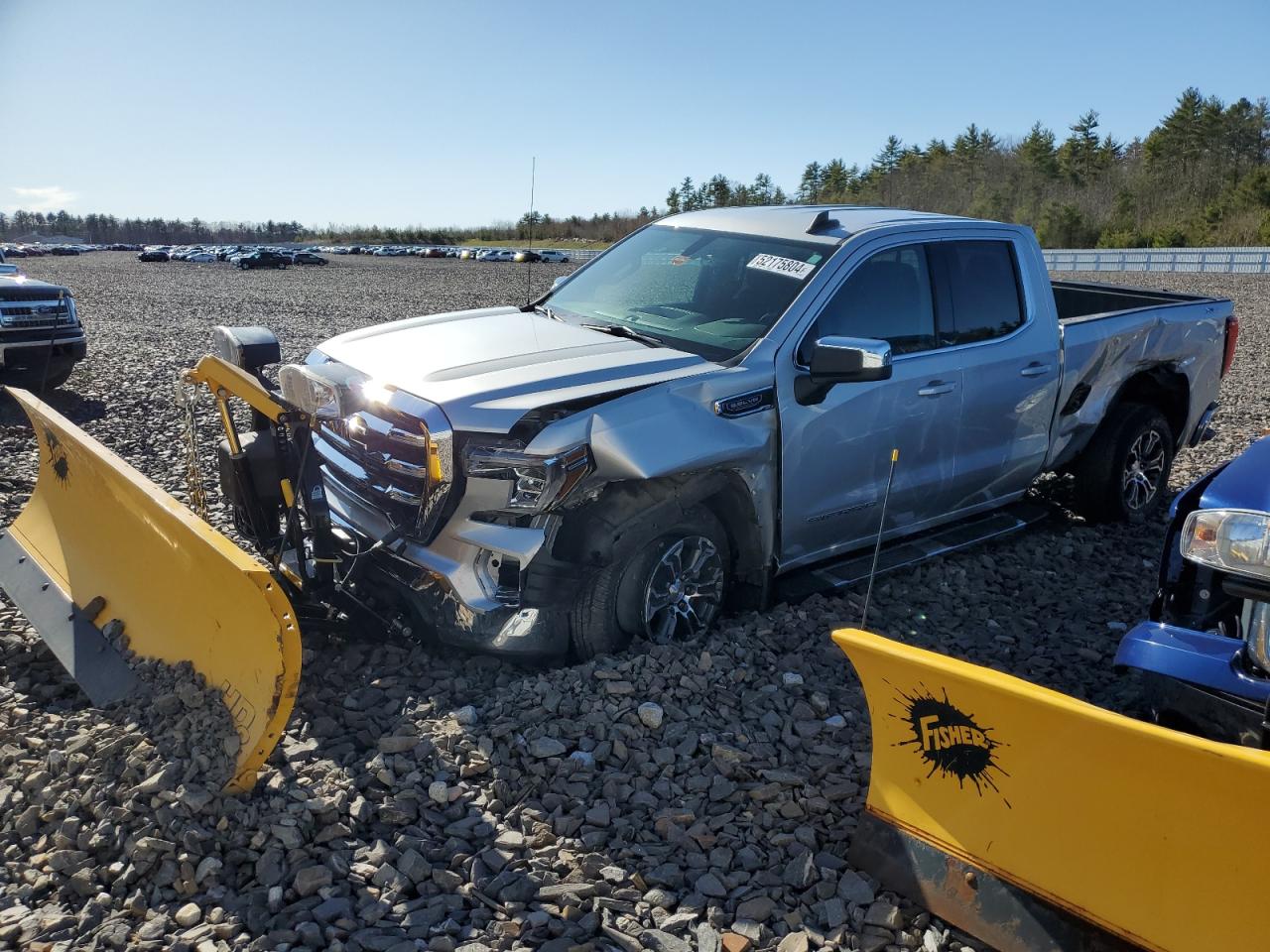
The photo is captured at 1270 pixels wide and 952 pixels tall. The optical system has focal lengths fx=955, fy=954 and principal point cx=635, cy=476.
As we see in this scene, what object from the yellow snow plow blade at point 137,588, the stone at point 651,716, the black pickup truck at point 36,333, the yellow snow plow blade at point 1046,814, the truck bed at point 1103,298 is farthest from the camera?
the black pickup truck at point 36,333

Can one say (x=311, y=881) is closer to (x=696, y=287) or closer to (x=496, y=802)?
(x=496, y=802)

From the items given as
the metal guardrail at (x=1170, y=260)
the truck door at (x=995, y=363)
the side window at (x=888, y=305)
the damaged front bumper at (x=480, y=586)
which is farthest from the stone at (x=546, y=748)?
the metal guardrail at (x=1170, y=260)

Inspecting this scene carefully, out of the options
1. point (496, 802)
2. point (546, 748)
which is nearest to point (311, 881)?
point (496, 802)

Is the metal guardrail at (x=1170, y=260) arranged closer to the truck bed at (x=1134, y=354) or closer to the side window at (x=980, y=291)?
the truck bed at (x=1134, y=354)

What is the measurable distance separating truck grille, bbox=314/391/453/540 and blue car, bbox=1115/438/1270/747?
2.52m

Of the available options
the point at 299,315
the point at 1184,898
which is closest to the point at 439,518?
the point at 1184,898

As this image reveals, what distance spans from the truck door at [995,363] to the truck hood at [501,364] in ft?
5.66

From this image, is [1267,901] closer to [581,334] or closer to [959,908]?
[959,908]

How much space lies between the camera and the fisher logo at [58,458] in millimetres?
4609

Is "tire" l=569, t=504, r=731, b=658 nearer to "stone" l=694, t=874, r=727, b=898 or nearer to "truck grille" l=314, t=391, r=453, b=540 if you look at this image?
"truck grille" l=314, t=391, r=453, b=540

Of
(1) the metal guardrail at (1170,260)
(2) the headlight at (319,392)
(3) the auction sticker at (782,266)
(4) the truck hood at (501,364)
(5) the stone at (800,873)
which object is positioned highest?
(1) the metal guardrail at (1170,260)

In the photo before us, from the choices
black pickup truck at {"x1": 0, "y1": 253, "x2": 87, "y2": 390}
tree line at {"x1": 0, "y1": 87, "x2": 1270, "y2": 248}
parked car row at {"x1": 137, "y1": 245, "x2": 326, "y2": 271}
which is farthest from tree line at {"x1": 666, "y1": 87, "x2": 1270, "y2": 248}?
black pickup truck at {"x1": 0, "y1": 253, "x2": 87, "y2": 390}

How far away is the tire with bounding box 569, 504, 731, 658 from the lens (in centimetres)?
395

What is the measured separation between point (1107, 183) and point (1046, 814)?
3185 inches
